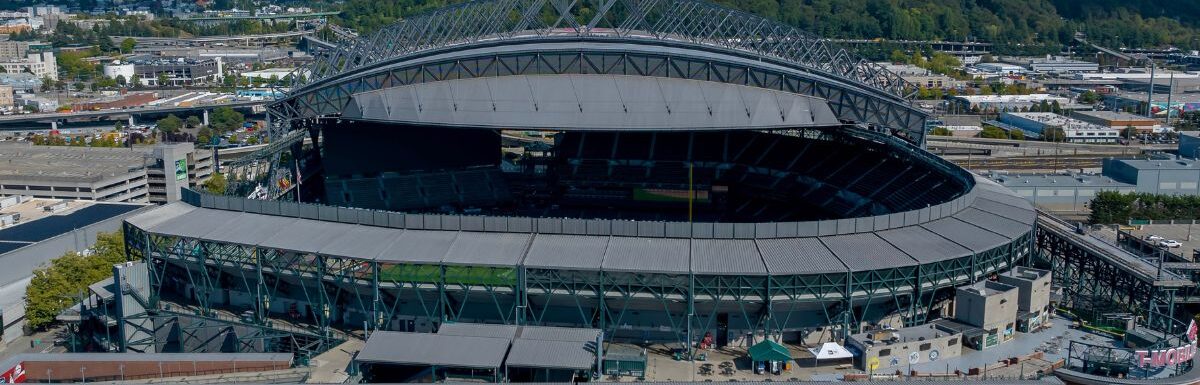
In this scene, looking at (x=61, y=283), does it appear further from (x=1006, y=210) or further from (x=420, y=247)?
(x=1006, y=210)

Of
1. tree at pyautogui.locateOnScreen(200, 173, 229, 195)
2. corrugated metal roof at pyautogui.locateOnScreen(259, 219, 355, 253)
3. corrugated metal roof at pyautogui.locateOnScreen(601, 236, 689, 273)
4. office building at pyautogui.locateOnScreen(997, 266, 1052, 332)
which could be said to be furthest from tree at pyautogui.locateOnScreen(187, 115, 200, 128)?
office building at pyautogui.locateOnScreen(997, 266, 1052, 332)

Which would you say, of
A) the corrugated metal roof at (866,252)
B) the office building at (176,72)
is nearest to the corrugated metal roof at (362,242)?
the corrugated metal roof at (866,252)

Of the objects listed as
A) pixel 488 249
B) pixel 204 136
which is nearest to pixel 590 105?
pixel 488 249

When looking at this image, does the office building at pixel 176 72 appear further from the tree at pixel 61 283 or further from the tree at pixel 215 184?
the tree at pixel 61 283

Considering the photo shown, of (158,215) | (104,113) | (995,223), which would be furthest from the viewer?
(104,113)

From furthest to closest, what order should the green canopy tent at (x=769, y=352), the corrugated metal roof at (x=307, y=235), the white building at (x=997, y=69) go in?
the white building at (x=997, y=69)
the corrugated metal roof at (x=307, y=235)
the green canopy tent at (x=769, y=352)

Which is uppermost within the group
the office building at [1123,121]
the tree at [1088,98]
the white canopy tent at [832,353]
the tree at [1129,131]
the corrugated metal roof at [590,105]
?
the corrugated metal roof at [590,105]
